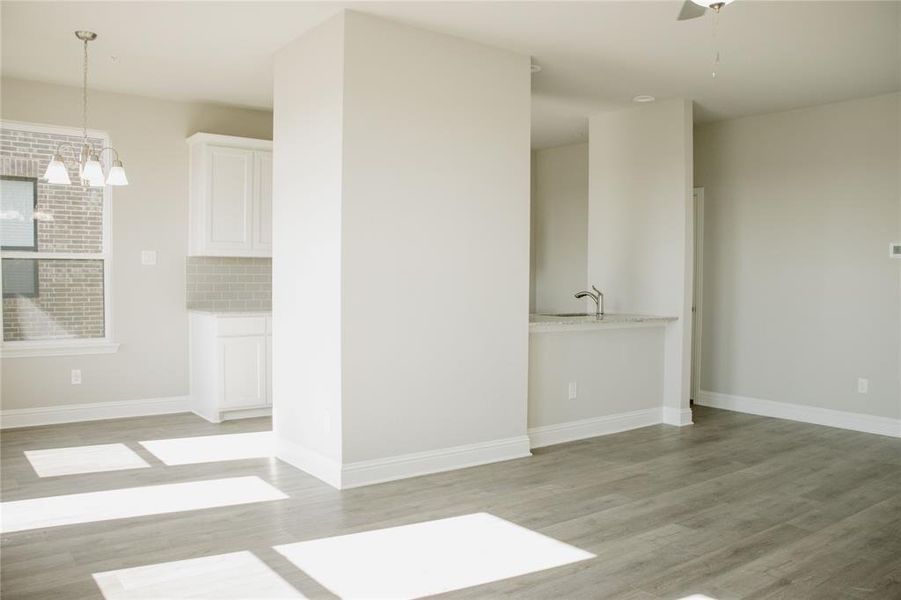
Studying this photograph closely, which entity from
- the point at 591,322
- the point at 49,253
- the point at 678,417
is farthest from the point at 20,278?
the point at 678,417

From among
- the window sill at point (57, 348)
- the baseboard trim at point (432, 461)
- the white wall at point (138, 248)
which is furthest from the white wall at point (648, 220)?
the window sill at point (57, 348)

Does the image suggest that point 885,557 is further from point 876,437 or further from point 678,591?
point 876,437

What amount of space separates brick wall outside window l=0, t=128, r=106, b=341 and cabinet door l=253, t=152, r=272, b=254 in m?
1.25

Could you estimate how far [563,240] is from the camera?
848 centimetres

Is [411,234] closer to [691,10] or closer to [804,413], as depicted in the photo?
[691,10]

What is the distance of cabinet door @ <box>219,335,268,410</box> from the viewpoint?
588cm

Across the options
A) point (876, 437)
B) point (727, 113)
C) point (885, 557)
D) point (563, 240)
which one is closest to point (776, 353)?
point (876, 437)

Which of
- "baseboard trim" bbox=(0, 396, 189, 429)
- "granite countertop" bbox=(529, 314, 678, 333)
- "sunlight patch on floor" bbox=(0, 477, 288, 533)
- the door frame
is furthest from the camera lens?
the door frame

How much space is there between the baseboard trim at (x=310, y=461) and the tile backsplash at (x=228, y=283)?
209 cm

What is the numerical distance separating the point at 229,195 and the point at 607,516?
4259 millimetres

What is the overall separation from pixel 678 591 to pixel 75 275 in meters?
5.21

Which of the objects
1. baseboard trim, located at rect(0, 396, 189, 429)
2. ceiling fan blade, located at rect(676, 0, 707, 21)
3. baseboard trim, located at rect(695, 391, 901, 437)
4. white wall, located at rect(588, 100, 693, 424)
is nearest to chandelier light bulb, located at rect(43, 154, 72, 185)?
baseboard trim, located at rect(0, 396, 189, 429)

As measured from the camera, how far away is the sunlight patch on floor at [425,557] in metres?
2.83

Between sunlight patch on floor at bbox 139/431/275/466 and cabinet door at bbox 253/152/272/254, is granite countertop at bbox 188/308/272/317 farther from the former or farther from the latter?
sunlight patch on floor at bbox 139/431/275/466
